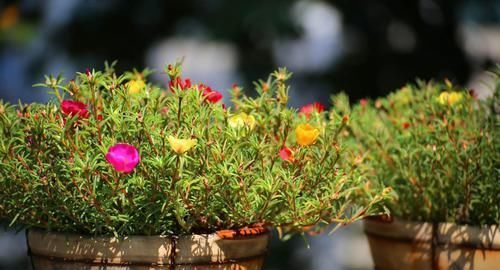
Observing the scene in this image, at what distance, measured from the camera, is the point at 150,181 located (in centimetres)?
74

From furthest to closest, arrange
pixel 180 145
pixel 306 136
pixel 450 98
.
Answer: pixel 450 98
pixel 306 136
pixel 180 145

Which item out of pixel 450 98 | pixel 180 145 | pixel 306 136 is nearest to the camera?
pixel 180 145

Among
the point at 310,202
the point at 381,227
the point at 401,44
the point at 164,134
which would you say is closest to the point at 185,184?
the point at 164,134

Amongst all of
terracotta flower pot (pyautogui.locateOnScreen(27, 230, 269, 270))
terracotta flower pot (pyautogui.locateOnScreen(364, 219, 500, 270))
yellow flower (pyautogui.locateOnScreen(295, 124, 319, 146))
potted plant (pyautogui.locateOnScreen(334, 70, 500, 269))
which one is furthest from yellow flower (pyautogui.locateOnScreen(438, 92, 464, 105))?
terracotta flower pot (pyautogui.locateOnScreen(27, 230, 269, 270))

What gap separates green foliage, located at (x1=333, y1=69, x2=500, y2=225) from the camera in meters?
0.95

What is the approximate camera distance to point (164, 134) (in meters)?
0.73

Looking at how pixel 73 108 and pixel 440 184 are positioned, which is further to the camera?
pixel 440 184

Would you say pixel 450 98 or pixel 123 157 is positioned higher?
pixel 450 98

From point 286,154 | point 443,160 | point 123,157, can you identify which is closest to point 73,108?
point 123,157

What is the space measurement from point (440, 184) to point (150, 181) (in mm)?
470

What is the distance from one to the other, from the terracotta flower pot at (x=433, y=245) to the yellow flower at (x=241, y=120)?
32cm

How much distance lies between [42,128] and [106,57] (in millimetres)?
2251

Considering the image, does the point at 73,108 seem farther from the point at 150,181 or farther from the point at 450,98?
the point at 450,98

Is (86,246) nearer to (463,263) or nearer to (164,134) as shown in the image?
(164,134)
